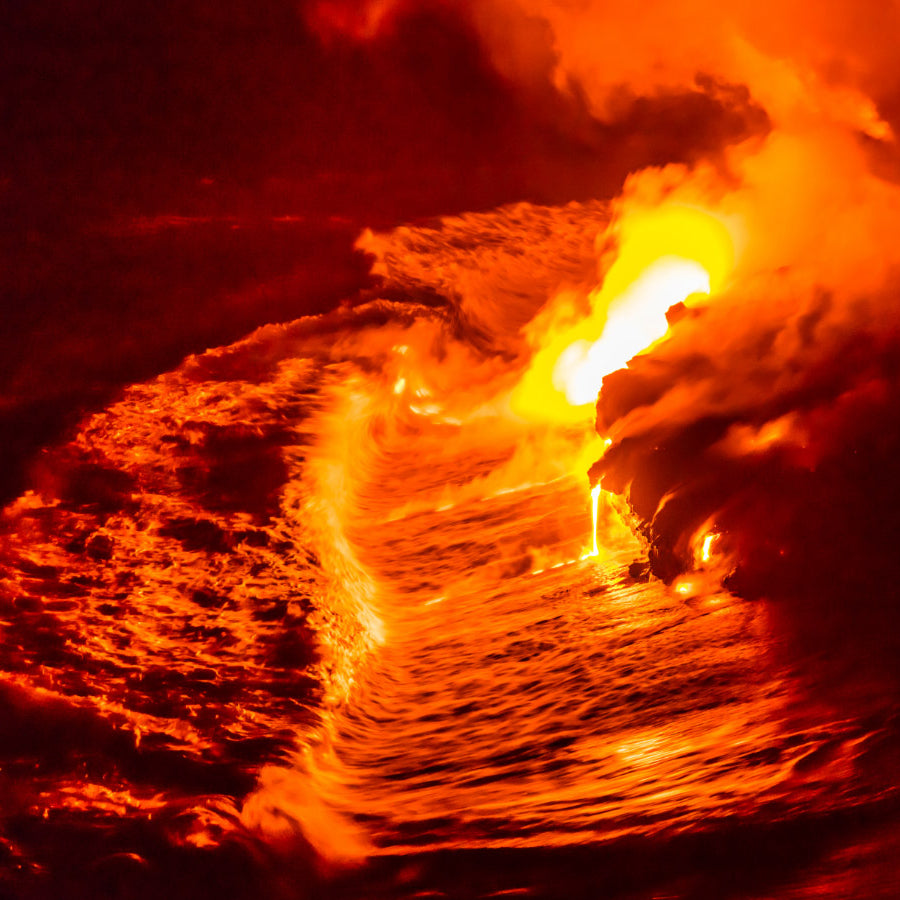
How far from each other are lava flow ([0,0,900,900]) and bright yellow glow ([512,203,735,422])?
0.02m

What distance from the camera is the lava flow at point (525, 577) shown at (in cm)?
193

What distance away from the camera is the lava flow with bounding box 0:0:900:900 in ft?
6.32

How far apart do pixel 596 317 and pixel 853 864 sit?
138 inches

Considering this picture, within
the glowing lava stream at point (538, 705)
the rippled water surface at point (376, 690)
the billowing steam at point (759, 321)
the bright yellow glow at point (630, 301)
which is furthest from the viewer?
the bright yellow glow at point (630, 301)

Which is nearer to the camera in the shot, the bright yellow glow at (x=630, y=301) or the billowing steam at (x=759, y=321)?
the billowing steam at (x=759, y=321)

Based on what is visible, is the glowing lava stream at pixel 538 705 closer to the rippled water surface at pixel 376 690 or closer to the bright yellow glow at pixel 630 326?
the rippled water surface at pixel 376 690

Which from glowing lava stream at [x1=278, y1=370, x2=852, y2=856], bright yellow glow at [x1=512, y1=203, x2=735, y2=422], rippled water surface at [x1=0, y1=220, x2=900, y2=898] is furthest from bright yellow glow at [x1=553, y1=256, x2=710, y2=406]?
glowing lava stream at [x1=278, y1=370, x2=852, y2=856]

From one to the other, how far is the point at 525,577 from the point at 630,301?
1660 millimetres

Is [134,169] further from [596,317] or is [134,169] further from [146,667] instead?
[146,667]

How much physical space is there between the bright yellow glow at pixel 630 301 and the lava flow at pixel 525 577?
0.07 ft

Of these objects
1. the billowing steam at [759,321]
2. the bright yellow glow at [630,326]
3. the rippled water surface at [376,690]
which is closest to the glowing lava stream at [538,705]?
the rippled water surface at [376,690]

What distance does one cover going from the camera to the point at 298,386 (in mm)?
4598

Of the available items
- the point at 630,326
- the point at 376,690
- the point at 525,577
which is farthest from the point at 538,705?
the point at 630,326

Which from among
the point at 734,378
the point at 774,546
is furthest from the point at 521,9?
the point at 774,546
